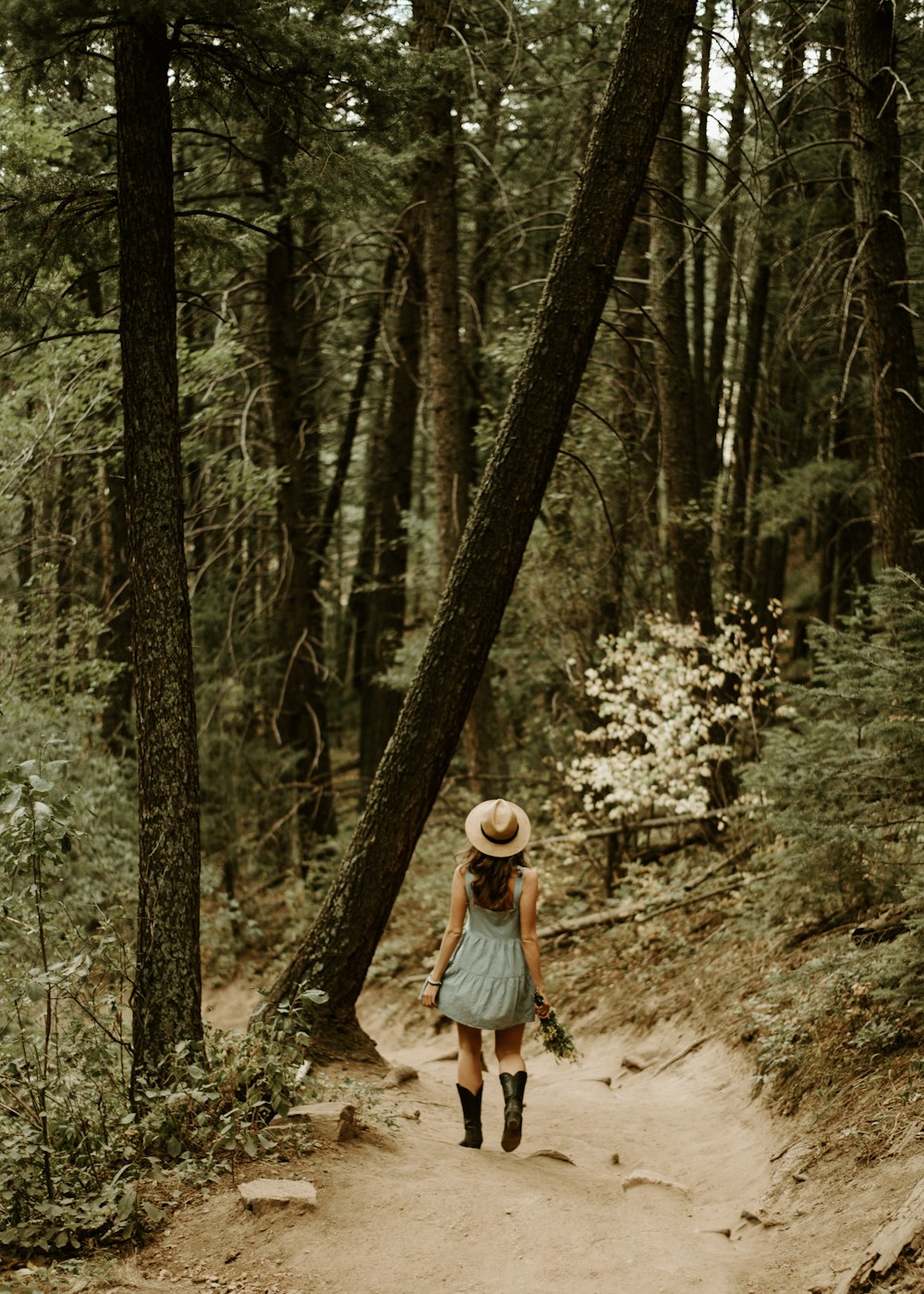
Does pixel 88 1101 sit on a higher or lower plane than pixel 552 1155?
higher

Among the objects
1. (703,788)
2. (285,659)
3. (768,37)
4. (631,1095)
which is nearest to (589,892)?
(703,788)

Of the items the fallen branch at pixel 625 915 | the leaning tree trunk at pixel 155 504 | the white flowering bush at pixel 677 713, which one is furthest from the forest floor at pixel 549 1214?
the white flowering bush at pixel 677 713

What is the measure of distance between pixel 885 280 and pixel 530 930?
21.0ft

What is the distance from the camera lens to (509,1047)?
6.51 m

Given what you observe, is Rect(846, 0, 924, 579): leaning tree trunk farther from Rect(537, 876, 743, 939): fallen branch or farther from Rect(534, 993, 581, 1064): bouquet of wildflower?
Rect(534, 993, 581, 1064): bouquet of wildflower

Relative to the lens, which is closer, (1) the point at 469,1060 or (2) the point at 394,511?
(1) the point at 469,1060

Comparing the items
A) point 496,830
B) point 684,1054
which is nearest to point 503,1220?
point 496,830

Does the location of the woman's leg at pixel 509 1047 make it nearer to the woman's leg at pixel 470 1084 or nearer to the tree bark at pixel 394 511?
the woman's leg at pixel 470 1084

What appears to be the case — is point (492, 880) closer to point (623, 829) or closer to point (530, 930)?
point (530, 930)

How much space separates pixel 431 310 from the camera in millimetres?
12945

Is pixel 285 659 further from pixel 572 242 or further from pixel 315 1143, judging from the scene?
pixel 315 1143

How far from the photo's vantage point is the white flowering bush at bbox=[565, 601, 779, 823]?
11.1 metres

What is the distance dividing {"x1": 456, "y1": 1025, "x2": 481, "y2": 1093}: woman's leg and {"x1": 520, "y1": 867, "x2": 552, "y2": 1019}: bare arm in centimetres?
43

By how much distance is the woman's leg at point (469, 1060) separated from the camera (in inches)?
252
